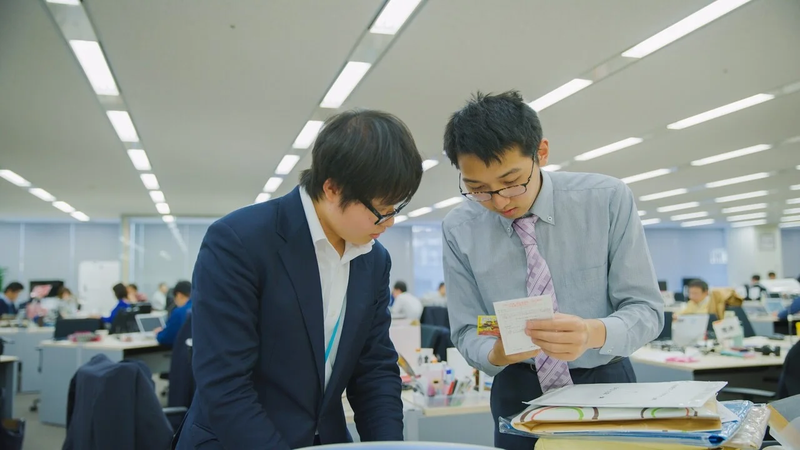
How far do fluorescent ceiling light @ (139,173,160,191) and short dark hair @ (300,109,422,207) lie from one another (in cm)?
942

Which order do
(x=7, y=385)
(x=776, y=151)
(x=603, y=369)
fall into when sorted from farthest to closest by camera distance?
(x=776, y=151), (x=7, y=385), (x=603, y=369)

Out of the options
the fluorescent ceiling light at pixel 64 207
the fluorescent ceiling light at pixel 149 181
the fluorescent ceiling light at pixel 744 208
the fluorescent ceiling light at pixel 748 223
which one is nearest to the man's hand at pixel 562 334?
the fluorescent ceiling light at pixel 149 181

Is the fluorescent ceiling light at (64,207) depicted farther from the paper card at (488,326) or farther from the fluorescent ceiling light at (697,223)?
the fluorescent ceiling light at (697,223)

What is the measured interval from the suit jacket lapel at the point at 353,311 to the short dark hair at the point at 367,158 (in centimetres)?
21

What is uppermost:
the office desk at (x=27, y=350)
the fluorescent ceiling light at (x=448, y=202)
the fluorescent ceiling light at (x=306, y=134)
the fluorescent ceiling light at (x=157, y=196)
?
the fluorescent ceiling light at (x=306, y=134)

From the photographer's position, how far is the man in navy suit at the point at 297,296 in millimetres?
1067

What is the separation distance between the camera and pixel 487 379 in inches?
120

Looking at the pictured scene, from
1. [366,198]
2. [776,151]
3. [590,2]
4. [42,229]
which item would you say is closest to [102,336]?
Answer: [590,2]

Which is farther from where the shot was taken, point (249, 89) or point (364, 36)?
point (249, 89)

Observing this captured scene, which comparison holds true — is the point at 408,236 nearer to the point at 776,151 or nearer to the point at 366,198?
the point at 776,151

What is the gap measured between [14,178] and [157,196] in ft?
8.68

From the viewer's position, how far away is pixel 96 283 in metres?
15.7

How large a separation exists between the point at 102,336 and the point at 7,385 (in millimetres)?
1861

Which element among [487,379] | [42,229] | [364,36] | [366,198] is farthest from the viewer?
[42,229]
